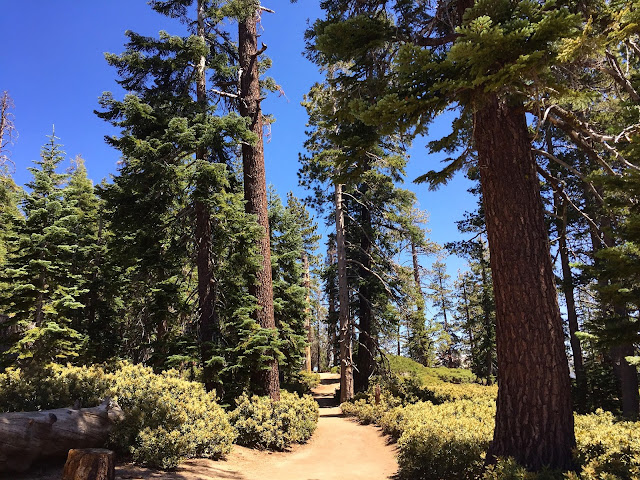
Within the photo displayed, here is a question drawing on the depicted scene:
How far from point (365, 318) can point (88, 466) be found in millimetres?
16068

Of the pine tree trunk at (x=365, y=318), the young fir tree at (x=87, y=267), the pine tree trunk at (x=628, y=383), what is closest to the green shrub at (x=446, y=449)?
the pine tree trunk at (x=628, y=383)

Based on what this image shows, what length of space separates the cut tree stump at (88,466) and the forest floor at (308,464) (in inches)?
68.6

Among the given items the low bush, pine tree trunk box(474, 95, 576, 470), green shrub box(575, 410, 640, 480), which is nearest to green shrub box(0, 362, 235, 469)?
the low bush

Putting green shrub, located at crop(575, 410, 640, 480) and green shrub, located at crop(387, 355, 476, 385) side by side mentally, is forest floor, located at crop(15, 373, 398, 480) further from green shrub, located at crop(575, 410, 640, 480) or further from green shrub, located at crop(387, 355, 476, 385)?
green shrub, located at crop(387, 355, 476, 385)

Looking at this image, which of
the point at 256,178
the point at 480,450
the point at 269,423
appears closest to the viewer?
the point at 480,450

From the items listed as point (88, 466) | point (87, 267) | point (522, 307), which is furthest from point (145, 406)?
point (87, 267)

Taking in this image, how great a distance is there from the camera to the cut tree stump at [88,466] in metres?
3.62

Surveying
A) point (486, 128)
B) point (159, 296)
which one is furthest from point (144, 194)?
point (486, 128)

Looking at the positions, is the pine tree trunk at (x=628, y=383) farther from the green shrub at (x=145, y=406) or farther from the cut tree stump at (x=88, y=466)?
the cut tree stump at (x=88, y=466)

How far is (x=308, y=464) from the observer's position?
323 inches

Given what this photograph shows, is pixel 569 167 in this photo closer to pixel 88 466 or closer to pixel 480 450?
pixel 480 450

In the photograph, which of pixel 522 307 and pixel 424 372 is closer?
pixel 522 307

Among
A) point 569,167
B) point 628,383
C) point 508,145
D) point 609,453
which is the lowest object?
→ point 628,383

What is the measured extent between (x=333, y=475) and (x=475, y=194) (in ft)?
52.5
